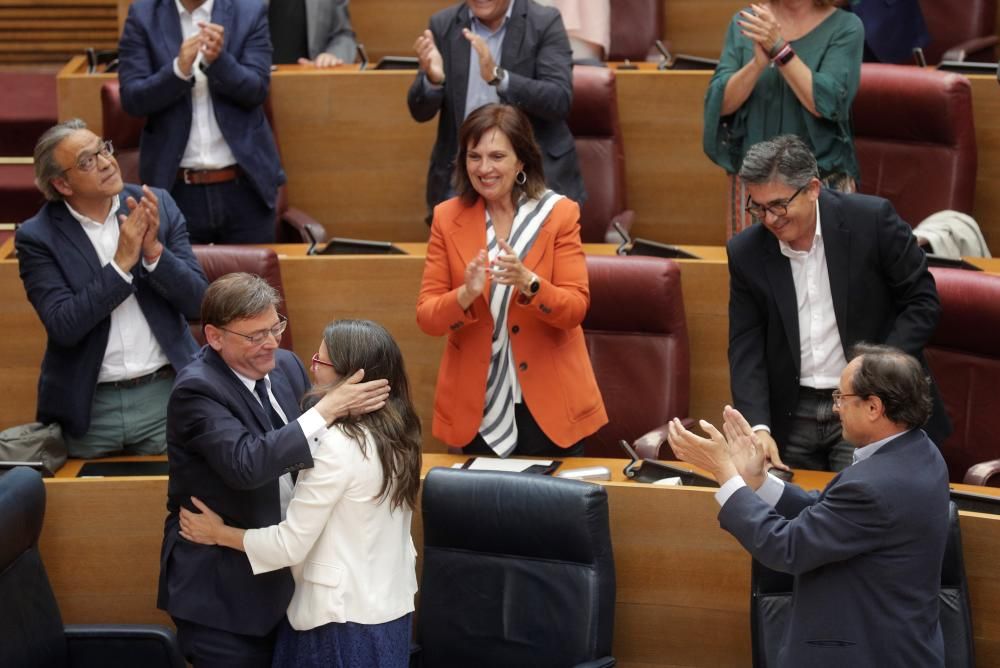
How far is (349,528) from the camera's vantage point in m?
1.90

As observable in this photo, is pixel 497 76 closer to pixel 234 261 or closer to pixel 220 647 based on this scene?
pixel 234 261

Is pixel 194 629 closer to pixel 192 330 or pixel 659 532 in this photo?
pixel 659 532

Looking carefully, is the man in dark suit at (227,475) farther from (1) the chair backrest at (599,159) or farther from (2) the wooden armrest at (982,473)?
(1) the chair backrest at (599,159)

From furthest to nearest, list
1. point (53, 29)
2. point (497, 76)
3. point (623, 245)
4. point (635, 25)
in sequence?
point (53, 29)
point (635, 25)
point (623, 245)
point (497, 76)

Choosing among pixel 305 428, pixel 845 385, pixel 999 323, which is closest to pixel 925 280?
pixel 999 323

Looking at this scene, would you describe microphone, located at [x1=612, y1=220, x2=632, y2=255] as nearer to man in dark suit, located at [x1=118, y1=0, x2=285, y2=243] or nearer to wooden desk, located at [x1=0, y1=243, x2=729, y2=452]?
wooden desk, located at [x1=0, y1=243, x2=729, y2=452]

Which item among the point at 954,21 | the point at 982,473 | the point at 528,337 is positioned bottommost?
the point at 982,473

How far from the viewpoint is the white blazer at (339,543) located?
6.14 feet

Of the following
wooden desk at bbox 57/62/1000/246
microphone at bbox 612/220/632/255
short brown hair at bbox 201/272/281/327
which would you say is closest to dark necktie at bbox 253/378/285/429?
short brown hair at bbox 201/272/281/327

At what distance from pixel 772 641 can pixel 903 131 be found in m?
1.62

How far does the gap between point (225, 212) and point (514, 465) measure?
116cm

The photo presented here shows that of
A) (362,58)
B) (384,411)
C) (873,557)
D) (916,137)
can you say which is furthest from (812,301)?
(362,58)

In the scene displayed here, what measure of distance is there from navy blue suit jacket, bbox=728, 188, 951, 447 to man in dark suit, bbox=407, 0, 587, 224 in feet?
2.31

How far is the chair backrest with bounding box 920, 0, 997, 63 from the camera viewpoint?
3.90m
